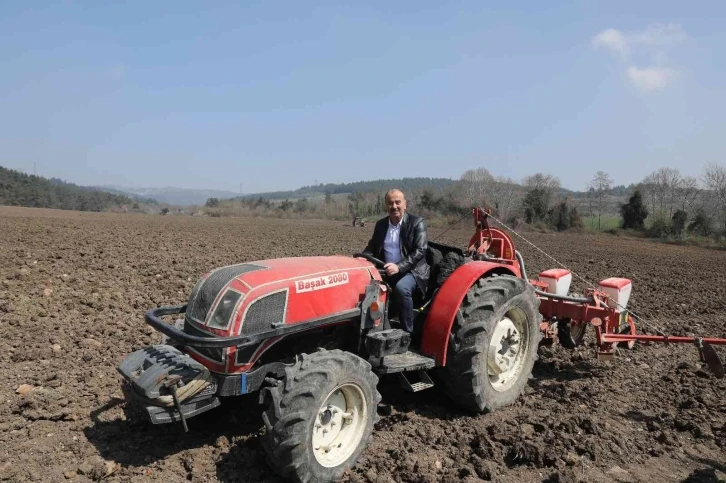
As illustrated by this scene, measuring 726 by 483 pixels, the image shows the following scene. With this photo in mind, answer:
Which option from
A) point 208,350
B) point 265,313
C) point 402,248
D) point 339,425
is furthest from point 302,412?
point 402,248

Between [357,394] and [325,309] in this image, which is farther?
[325,309]

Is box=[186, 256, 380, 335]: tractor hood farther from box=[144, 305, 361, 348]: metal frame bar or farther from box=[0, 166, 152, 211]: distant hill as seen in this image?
box=[0, 166, 152, 211]: distant hill

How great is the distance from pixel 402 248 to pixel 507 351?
1422mm

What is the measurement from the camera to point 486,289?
4492 millimetres

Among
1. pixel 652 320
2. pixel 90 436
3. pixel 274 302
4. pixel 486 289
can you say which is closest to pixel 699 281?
pixel 652 320

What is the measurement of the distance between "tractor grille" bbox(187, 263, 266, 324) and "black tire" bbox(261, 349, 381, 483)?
0.74 m

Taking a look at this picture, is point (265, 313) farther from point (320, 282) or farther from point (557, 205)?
point (557, 205)

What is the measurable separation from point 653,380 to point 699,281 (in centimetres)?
939

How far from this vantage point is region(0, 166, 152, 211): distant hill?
232 ft

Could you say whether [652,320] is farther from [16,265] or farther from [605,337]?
[16,265]

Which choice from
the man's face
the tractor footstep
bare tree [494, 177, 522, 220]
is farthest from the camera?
bare tree [494, 177, 522, 220]

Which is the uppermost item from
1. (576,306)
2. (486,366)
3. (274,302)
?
(274,302)

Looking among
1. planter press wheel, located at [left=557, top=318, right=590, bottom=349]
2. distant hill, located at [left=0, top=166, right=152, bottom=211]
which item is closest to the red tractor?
planter press wheel, located at [left=557, top=318, right=590, bottom=349]

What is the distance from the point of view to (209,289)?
11.8 ft
